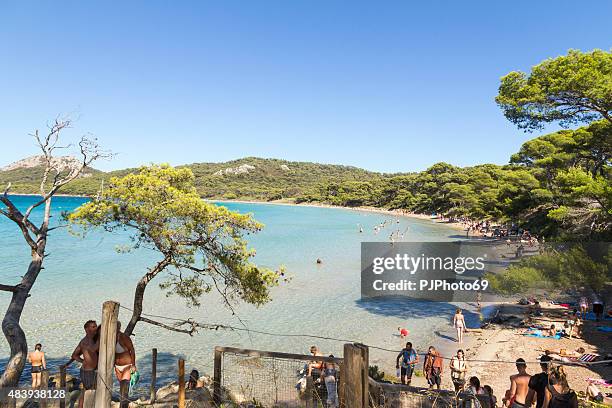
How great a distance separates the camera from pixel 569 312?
55.1 feet

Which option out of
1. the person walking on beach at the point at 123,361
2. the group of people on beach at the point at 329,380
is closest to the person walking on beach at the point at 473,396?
the group of people on beach at the point at 329,380

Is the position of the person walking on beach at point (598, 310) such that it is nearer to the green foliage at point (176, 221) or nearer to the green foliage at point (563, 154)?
the green foliage at point (563, 154)

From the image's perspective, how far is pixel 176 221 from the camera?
8.73 m

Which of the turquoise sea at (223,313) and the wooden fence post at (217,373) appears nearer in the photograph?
the wooden fence post at (217,373)

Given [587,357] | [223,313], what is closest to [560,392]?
[587,357]

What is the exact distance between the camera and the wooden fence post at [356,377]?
120 inches

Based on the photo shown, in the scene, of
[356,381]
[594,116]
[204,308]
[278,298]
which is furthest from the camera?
[278,298]

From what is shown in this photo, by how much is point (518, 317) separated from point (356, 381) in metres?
17.2

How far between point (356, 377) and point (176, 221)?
21.7 feet

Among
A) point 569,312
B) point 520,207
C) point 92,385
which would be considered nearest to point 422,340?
point 569,312

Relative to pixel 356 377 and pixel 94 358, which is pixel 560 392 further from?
pixel 94 358

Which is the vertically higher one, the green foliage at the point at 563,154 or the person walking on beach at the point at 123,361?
the green foliage at the point at 563,154

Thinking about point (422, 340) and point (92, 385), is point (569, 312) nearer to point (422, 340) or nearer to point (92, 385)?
point (422, 340)

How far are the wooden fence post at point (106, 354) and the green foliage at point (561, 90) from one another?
13.4 m
